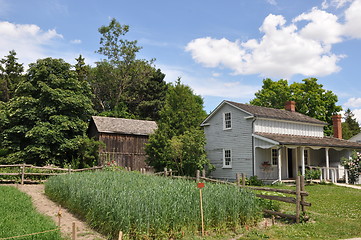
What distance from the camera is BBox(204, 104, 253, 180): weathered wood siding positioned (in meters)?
23.7

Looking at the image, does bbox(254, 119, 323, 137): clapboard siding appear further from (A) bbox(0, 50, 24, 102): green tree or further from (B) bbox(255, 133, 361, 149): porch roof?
(A) bbox(0, 50, 24, 102): green tree

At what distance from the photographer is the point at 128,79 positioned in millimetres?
48625

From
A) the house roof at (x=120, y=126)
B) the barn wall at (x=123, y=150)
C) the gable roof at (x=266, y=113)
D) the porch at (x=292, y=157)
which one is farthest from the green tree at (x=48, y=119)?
the porch at (x=292, y=157)

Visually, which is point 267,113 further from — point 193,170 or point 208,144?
point 193,170

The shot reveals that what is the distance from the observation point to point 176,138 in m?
24.2

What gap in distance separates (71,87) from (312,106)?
1175 inches

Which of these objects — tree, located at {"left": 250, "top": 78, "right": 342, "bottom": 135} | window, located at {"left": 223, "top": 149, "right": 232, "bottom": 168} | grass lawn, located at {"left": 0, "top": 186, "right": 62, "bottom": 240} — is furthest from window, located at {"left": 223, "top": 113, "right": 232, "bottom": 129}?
tree, located at {"left": 250, "top": 78, "right": 342, "bottom": 135}

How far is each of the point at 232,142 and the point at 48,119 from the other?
15.6 meters

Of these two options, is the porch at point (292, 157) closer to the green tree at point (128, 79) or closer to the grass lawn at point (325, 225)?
the grass lawn at point (325, 225)

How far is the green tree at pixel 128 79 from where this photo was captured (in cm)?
4828

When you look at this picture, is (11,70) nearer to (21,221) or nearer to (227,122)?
(227,122)

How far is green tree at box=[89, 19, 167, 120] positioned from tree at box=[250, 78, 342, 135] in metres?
14.7

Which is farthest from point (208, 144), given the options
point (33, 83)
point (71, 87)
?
point (33, 83)

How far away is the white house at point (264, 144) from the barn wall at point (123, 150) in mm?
7657
